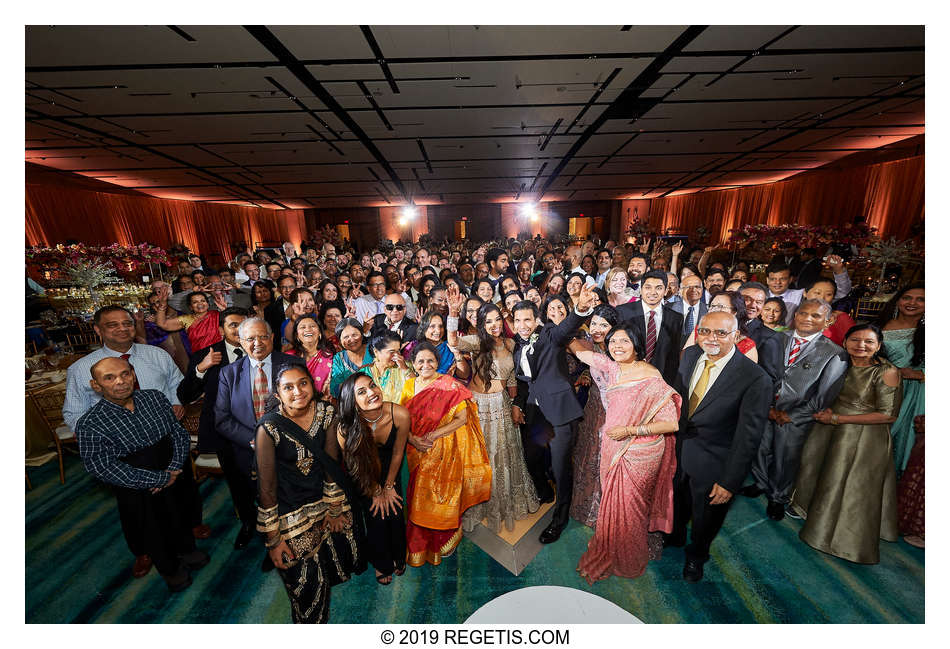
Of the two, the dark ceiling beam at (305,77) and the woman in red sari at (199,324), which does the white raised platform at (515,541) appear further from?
the dark ceiling beam at (305,77)

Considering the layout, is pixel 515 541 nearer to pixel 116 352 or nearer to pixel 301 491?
pixel 301 491

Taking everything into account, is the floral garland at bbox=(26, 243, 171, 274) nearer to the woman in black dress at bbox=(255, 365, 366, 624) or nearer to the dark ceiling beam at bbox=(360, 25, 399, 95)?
the dark ceiling beam at bbox=(360, 25, 399, 95)

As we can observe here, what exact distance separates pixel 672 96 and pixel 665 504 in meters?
5.45

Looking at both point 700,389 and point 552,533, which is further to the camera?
point 552,533

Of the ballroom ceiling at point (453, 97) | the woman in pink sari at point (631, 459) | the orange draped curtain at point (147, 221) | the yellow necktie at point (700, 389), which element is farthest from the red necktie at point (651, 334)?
the orange draped curtain at point (147, 221)

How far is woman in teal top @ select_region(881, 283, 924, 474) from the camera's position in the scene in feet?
8.87

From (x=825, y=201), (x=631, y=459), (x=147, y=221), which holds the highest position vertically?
(x=825, y=201)

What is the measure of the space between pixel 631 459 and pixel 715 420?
57 centimetres

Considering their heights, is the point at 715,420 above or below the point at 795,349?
below

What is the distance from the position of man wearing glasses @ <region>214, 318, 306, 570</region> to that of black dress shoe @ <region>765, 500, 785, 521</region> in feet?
13.2

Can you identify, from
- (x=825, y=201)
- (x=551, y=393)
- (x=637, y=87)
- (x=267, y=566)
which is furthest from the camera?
(x=825, y=201)

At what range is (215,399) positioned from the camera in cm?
247

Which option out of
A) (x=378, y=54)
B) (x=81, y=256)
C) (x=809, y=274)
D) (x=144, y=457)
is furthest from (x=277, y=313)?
(x=809, y=274)

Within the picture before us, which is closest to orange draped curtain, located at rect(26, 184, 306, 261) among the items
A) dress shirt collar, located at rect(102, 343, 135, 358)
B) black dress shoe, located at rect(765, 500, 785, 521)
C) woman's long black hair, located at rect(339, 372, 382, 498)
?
dress shirt collar, located at rect(102, 343, 135, 358)
